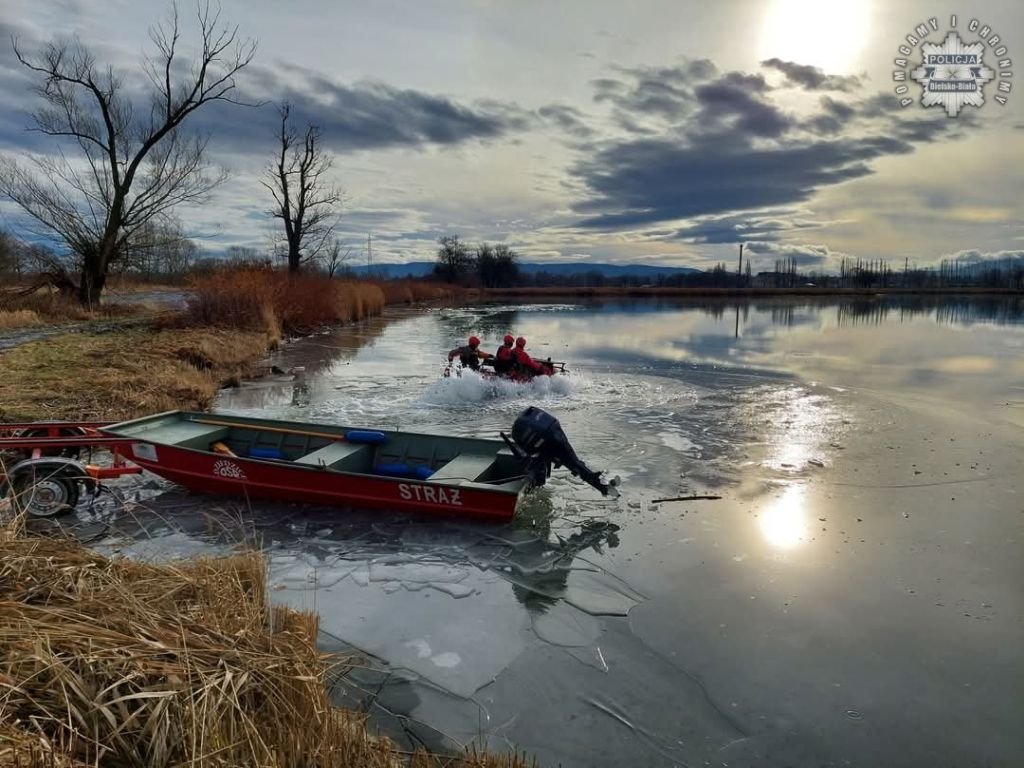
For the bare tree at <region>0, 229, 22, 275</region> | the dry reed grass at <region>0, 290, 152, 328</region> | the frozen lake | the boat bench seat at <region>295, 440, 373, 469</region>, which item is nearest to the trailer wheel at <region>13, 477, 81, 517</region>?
the frozen lake

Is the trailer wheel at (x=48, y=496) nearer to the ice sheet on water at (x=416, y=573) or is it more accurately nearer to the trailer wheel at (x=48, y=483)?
the trailer wheel at (x=48, y=483)

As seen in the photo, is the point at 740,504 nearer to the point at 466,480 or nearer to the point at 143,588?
the point at 466,480

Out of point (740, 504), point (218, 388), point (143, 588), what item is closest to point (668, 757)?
point (143, 588)

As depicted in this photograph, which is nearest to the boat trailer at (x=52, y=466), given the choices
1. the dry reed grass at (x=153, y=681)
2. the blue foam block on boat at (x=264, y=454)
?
the blue foam block on boat at (x=264, y=454)

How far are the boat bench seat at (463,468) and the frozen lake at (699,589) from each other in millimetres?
513

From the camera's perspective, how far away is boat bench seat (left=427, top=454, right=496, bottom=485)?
23.9 ft

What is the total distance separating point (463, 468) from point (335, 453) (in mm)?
1592

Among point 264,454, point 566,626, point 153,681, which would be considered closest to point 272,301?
point 264,454

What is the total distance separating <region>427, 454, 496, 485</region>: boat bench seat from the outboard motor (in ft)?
1.54

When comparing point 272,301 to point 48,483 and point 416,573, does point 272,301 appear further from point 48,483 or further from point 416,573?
point 416,573

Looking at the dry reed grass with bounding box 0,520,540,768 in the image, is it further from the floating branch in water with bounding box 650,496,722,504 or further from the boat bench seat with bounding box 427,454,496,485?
the floating branch in water with bounding box 650,496,722,504

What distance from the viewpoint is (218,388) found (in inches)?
580

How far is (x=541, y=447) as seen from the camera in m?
7.47

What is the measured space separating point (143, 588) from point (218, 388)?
11.7 m
